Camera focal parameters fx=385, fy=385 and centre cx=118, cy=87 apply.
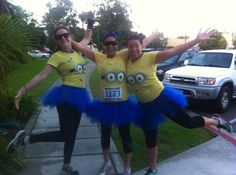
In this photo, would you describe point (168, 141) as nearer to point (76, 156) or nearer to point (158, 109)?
point (76, 156)

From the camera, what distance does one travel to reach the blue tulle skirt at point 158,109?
4.80 meters

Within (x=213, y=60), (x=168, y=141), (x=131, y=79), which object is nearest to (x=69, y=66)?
(x=131, y=79)

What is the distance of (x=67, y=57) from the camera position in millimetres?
4852

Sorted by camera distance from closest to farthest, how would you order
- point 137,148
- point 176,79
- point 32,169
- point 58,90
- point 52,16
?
point 58,90 → point 32,169 → point 137,148 → point 176,79 → point 52,16

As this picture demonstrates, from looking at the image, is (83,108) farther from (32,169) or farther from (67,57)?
(32,169)

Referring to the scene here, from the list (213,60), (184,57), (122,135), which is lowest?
(184,57)

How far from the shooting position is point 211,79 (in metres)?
9.82

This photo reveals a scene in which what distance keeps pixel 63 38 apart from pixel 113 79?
848mm

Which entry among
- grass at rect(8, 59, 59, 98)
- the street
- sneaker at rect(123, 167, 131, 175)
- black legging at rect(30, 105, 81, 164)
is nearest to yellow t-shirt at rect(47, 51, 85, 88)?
black legging at rect(30, 105, 81, 164)

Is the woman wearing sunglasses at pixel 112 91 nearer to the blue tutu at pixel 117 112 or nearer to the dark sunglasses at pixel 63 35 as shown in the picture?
the blue tutu at pixel 117 112

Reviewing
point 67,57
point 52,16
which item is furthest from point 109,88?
point 52,16

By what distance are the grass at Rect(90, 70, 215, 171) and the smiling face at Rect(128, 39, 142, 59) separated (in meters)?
1.77

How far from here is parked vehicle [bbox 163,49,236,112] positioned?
9852 mm

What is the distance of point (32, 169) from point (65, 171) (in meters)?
0.64
